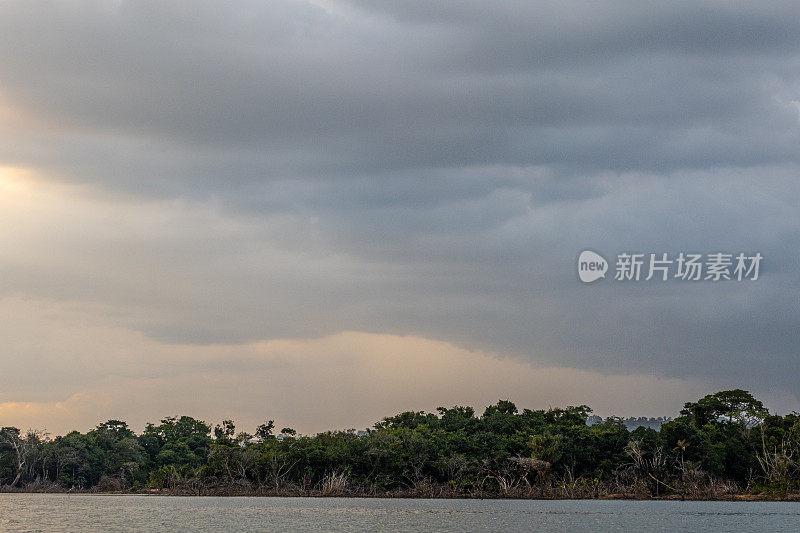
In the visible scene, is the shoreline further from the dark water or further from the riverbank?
the dark water

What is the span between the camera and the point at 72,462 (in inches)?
4953

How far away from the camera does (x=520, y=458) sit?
98062mm

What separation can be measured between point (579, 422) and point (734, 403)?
19.9 metres

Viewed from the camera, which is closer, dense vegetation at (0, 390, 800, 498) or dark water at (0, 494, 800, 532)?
dark water at (0, 494, 800, 532)

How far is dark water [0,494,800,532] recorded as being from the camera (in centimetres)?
6088

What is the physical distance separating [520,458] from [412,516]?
29.5 m

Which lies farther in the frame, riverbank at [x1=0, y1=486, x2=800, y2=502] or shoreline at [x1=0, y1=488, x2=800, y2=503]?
riverbank at [x1=0, y1=486, x2=800, y2=502]

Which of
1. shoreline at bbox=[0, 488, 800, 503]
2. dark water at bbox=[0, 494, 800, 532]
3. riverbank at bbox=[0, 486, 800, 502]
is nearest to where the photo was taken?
dark water at bbox=[0, 494, 800, 532]

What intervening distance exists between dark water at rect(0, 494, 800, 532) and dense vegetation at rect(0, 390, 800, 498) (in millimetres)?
4997

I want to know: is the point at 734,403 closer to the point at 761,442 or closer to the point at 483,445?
the point at 761,442

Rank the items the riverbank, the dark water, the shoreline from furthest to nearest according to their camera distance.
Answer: the riverbank < the shoreline < the dark water

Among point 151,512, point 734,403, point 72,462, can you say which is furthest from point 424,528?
point 72,462

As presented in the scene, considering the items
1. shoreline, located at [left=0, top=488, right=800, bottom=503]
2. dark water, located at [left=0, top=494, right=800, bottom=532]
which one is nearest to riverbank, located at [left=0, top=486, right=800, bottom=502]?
shoreline, located at [left=0, top=488, right=800, bottom=503]

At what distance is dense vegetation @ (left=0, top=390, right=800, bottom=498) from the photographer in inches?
3794
